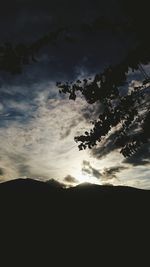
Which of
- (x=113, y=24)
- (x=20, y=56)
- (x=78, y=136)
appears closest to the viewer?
(x=20, y=56)

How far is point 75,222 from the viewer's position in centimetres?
768

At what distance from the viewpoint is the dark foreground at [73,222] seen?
6.99 meters

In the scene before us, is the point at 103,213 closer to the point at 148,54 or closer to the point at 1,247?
the point at 1,247

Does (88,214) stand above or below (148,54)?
below

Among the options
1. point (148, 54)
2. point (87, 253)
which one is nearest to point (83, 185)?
point (87, 253)

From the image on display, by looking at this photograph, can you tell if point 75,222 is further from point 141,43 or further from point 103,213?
point 141,43

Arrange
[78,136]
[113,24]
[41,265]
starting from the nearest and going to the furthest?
[41,265], [113,24], [78,136]

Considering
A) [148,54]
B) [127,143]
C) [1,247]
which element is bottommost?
[1,247]

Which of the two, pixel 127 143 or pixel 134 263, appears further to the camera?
pixel 127 143

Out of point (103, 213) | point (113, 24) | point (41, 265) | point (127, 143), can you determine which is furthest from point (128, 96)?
point (41, 265)

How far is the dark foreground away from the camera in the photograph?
22.9 ft

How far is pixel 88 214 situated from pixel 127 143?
278 centimetres

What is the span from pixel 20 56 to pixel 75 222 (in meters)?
4.28

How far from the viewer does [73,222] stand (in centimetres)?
766
